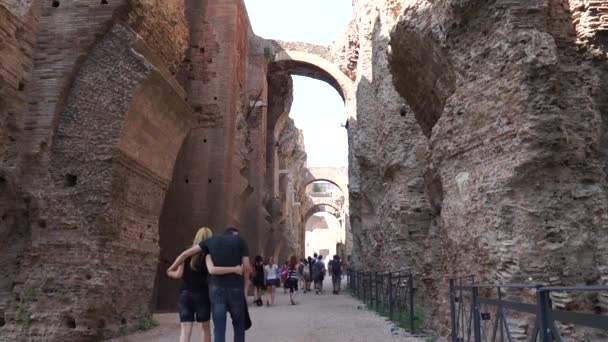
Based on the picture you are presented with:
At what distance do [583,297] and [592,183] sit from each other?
96 centimetres

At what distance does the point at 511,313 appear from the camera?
3930 millimetres

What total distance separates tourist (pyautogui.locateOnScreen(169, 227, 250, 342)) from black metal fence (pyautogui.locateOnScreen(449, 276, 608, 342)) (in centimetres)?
180

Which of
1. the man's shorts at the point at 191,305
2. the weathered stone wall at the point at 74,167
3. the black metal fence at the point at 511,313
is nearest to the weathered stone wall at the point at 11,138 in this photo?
the weathered stone wall at the point at 74,167

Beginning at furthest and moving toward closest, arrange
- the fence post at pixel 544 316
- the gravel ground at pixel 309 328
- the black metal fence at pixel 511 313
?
the gravel ground at pixel 309 328 < the fence post at pixel 544 316 < the black metal fence at pixel 511 313

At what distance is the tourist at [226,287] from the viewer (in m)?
4.01

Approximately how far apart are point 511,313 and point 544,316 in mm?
1651

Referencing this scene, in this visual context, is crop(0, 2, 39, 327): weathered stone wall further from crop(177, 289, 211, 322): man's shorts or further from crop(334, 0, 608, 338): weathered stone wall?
crop(334, 0, 608, 338): weathered stone wall

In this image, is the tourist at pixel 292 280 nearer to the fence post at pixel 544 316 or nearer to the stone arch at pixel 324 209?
the fence post at pixel 544 316

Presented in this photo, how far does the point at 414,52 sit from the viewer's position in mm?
5961

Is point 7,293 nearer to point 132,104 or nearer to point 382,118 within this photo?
point 132,104

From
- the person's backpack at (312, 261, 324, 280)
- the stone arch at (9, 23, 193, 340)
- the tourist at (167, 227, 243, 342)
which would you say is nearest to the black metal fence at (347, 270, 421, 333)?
the tourist at (167, 227, 243, 342)

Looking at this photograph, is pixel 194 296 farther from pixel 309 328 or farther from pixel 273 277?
pixel 273 277

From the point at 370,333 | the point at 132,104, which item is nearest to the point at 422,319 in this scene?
the point at 370,333

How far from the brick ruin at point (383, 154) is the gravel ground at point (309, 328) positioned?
540 millimetres
